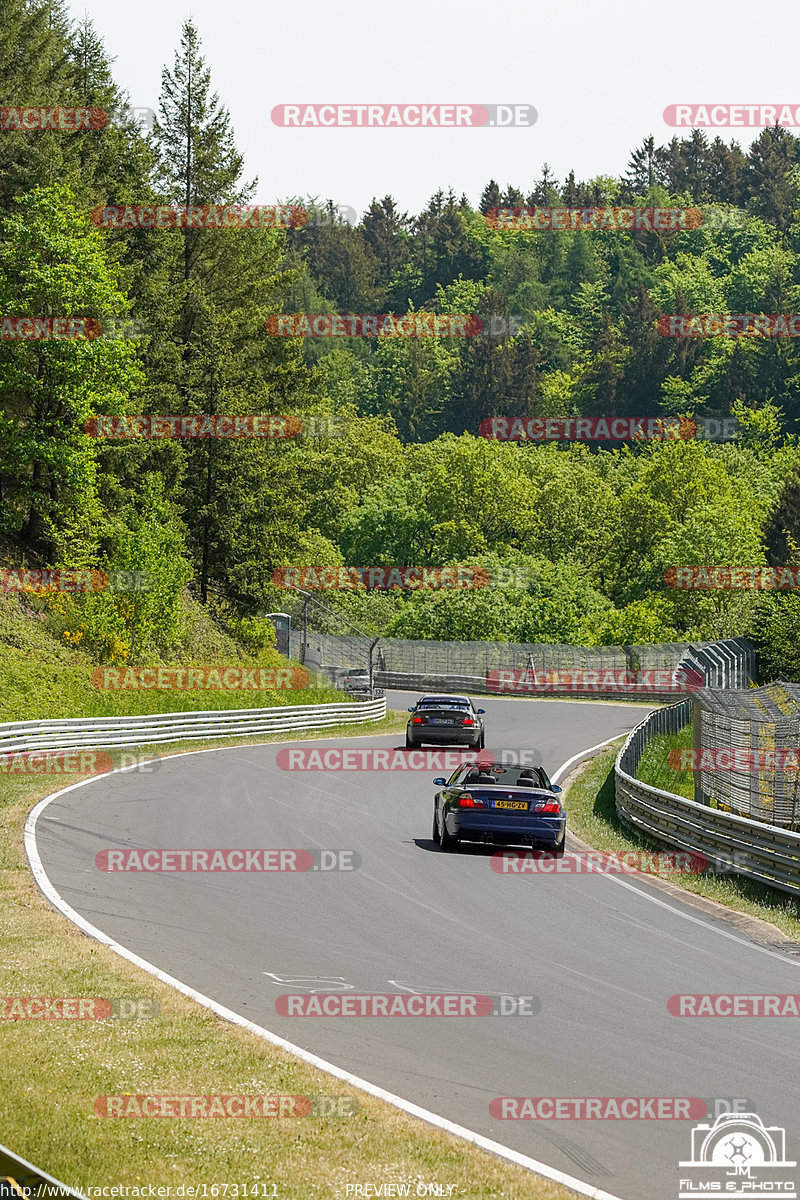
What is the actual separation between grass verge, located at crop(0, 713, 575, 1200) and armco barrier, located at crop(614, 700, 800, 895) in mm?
7731

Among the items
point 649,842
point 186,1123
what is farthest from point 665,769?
point 186,1123

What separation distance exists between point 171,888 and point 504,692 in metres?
53.7

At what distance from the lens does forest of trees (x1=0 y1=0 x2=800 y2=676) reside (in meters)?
45.6

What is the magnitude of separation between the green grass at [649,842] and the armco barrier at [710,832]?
0.18m

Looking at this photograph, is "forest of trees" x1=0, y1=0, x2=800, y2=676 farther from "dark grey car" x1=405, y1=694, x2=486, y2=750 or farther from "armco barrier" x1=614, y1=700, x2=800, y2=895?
"armco barrier" x1=614, y1=700, x2=800, y2=895

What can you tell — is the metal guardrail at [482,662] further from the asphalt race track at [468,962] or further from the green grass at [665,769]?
the asphalt race track at [468,962]

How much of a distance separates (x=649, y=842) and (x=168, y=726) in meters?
17.5

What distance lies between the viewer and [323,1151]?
6.58 m

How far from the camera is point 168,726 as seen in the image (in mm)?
35375

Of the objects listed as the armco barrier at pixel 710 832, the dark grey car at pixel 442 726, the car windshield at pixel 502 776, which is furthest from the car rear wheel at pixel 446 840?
the dark grey car at pixel 442 726

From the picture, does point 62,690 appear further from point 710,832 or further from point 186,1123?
point 186,1123

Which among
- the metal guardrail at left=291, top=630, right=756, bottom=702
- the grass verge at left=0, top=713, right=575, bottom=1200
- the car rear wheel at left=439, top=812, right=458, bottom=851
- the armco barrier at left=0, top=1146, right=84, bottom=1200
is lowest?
the metal guardrail at left=291, top=630, right=756, bottom=702

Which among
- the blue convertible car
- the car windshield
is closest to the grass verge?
the blue convertible car

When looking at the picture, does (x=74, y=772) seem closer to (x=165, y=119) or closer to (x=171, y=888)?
(x=171, y=888)
